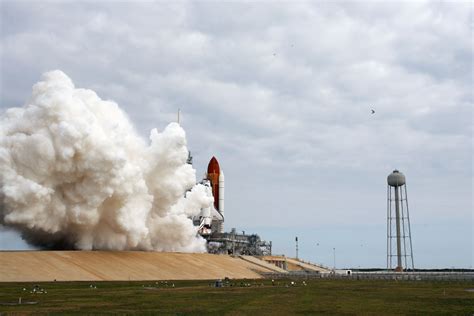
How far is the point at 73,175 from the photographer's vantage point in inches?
2990

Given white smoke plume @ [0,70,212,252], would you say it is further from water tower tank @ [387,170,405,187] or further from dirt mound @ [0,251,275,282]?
water tower tank @ [387,170,405,187]

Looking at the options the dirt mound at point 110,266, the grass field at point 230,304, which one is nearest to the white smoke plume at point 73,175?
the dirt mound at point 110,266

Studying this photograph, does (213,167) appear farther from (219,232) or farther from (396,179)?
(396,179)

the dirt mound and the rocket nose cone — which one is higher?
the rocket nose cone

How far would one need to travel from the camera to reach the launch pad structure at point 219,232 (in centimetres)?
11625

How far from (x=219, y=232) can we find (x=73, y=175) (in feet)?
168

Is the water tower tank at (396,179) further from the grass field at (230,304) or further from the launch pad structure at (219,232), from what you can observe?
the grass field at (230,304)

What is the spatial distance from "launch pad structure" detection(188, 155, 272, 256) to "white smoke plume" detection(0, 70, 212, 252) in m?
29.4

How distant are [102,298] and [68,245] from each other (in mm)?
42710

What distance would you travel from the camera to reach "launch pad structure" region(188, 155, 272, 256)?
116m

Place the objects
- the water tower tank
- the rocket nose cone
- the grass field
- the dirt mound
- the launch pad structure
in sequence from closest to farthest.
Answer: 1. the grass field
2. the dirt mound
3. the water tower tank
4. the launch pad structure
5. the rocket nose cone

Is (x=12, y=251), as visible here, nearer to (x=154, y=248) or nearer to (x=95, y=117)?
(x=95, y=117)

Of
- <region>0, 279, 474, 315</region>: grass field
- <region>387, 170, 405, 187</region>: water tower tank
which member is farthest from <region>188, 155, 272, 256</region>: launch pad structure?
<region>0, 279, 474, 315</region>: grass field

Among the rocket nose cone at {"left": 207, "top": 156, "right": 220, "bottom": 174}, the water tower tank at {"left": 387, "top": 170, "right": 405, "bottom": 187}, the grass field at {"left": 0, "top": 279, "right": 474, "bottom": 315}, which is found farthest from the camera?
the rocket nose cone at {"left": 207, "top": 156, "right": 220, "bottom": 174}
